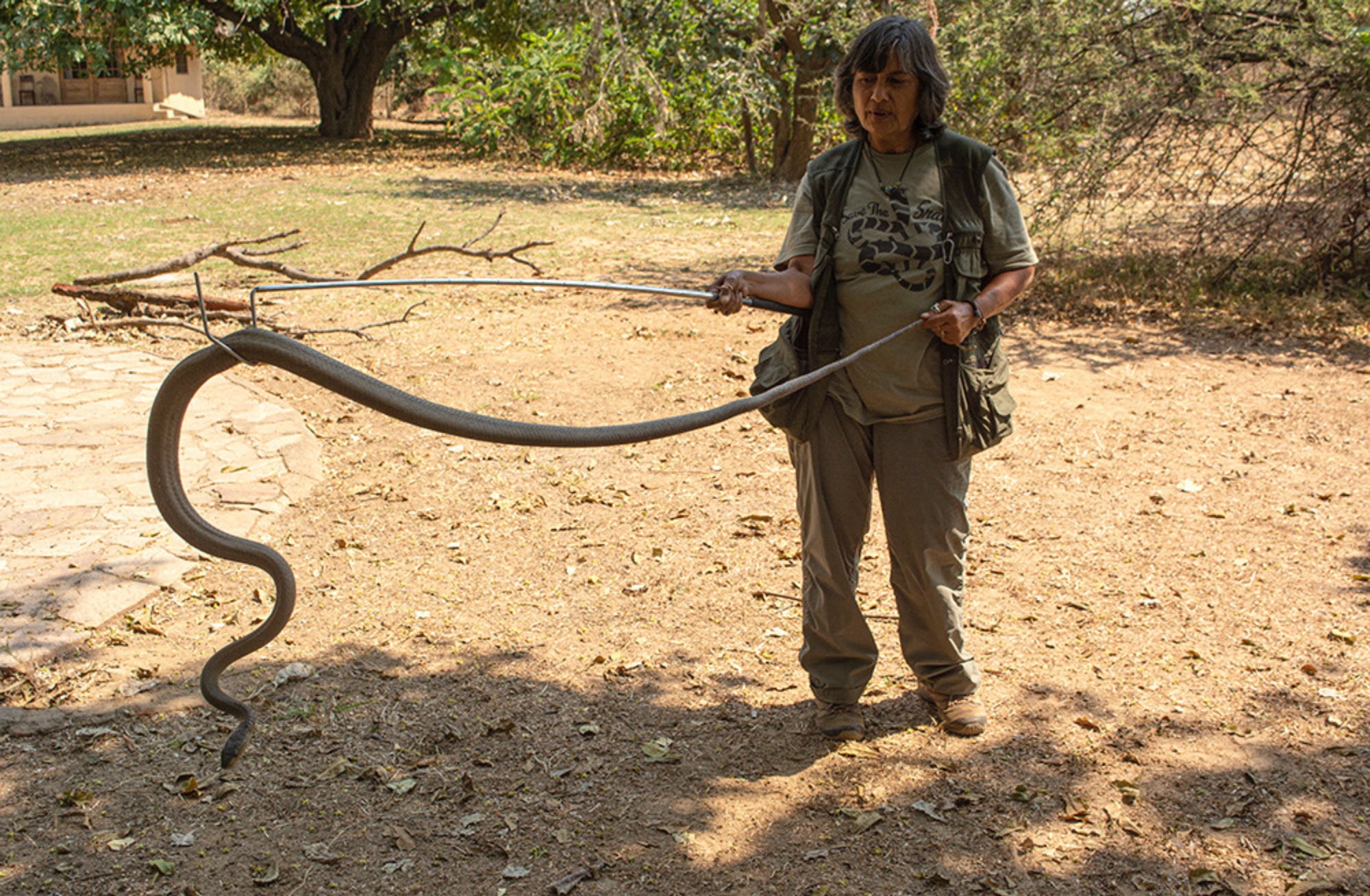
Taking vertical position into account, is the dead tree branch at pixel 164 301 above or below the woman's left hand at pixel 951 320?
below

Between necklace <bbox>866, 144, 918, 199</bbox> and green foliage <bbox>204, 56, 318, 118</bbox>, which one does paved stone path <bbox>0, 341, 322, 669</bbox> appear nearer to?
necklace <bbox>866, 144, 918, 199</bbox>

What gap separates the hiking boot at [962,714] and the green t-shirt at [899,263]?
88cm

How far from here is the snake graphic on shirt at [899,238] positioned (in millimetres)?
2738

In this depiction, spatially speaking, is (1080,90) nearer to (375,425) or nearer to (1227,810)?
(375,425)

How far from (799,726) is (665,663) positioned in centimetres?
57

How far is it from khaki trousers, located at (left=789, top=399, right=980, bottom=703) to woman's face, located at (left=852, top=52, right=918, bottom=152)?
692mm

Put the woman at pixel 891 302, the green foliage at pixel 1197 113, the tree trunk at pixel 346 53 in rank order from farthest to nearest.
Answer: the tree trunk at pixel 346 53
the green foliage at pixel 1197 113
the woman at pixel 891 302

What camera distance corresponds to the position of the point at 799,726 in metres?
3.27

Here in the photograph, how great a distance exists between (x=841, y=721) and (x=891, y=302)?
1.19 m

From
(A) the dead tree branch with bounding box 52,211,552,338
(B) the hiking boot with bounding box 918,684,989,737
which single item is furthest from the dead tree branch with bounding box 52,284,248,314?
(B) the hiking boot with bounding box 918,684,989,737

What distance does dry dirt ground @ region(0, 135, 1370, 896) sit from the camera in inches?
106

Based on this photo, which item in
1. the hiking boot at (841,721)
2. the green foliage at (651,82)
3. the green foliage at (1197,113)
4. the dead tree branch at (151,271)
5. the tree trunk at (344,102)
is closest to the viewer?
the hiking boot at (841,721)

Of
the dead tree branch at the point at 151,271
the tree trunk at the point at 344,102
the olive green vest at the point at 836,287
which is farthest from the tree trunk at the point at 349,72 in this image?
the olive green vest at the point at 836,287

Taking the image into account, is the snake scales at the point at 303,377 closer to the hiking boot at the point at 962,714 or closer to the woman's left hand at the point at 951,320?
the woman's left hand at the point at 951,320
